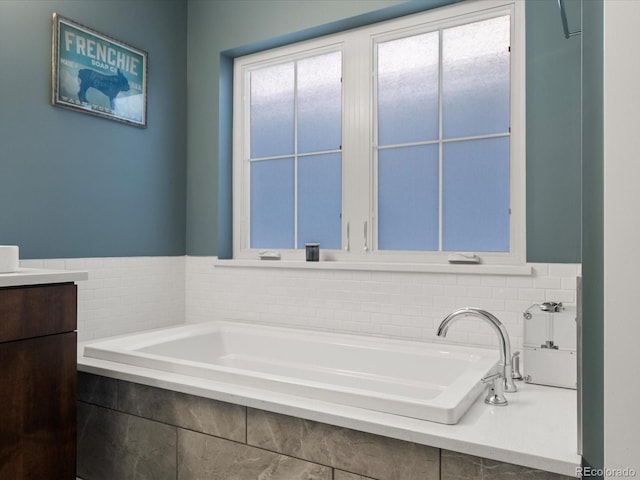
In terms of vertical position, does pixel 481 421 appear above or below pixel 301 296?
below

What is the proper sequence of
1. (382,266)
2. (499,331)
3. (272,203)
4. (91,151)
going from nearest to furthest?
(499,331)
(382,266)
(91,151)
(272,203)

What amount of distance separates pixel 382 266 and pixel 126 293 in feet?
5.27

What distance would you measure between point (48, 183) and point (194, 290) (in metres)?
1.22

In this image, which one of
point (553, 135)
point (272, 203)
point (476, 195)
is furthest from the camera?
point (272, 203)

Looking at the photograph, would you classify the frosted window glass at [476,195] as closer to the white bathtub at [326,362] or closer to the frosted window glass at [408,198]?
the frosted window glass at [408,198]

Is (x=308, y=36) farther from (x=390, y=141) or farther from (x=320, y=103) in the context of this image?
(x=390, y=141)

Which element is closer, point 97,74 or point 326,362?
point 326,362

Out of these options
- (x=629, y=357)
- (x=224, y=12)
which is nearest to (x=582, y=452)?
(x=629, y=357)

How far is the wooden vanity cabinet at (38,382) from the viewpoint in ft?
5.94

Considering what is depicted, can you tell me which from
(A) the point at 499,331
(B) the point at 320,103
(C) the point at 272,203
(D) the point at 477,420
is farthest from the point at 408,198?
(D) the point at 477,420

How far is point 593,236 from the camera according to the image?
1.23 meters

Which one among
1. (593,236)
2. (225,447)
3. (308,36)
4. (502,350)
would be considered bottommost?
(225,447)

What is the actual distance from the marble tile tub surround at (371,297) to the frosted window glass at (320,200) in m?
0.26

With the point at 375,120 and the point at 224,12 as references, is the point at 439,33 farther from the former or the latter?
the point at 224,12
